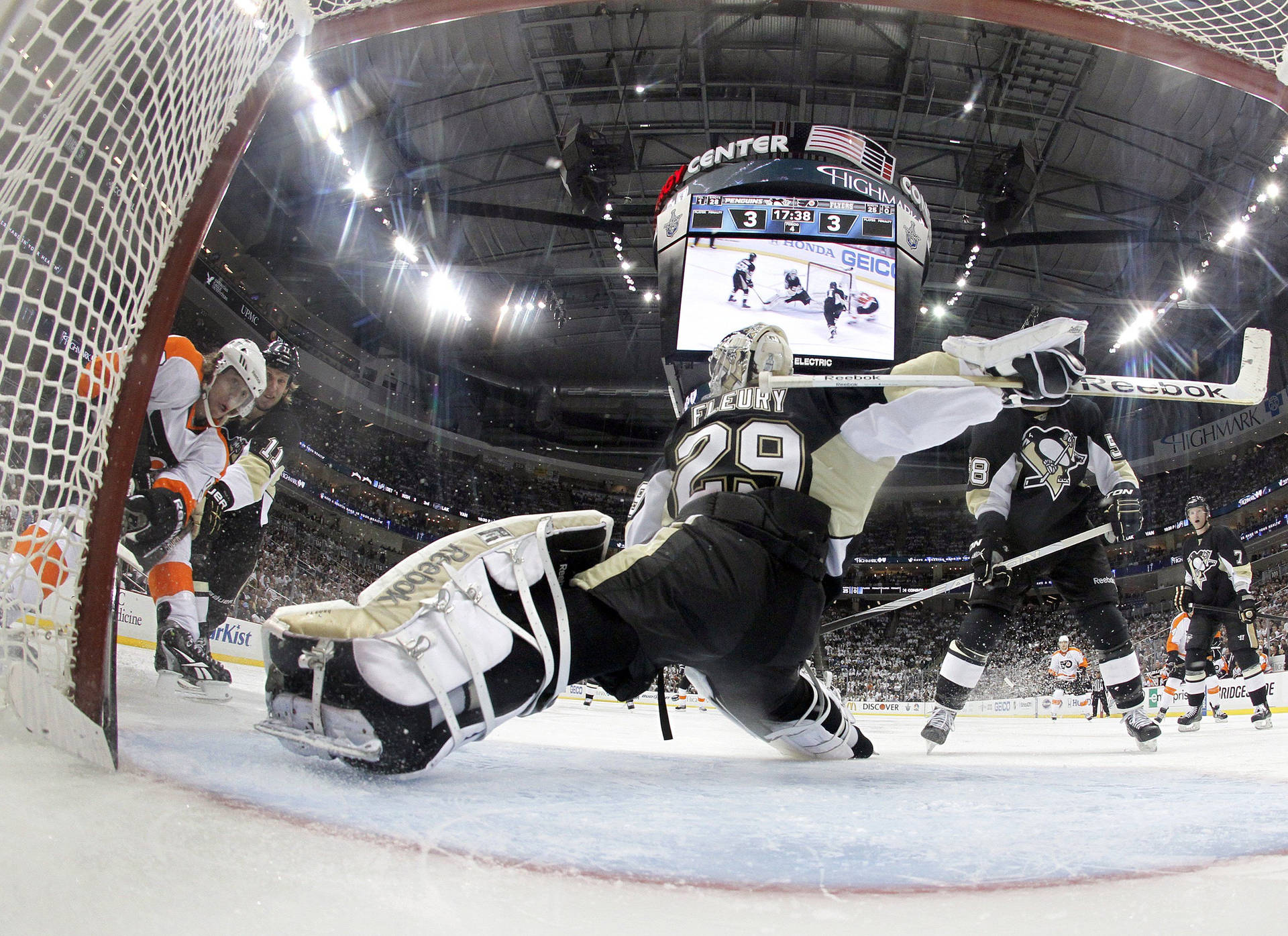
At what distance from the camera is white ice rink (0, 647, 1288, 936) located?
44cm

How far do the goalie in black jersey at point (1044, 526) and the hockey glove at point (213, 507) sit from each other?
8.05ft

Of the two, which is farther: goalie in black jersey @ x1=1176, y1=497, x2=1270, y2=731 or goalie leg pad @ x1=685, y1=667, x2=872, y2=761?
goalie in black jersey @ x1=1176, y1=497, x2=1270, y2=731

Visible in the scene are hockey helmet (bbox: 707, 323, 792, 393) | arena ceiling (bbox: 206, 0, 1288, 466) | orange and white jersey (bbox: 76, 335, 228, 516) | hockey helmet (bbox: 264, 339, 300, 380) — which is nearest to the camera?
hockey helmet (bbox: 707, 323, 792, 393)

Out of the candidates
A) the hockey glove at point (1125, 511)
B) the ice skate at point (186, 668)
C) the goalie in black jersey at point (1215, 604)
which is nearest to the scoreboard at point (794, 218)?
the goalie in black jersey at point (1215, 604)

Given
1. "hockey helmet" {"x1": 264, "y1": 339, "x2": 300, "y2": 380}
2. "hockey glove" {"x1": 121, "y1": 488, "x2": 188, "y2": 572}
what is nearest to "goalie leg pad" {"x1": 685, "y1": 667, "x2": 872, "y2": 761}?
"hockey glove" {"x1": 121, "y1": 488, "x2": 188, "y2": 572}

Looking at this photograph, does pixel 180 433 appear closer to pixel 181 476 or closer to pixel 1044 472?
pixel 181 476

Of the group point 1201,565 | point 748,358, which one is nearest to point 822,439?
point 748,358

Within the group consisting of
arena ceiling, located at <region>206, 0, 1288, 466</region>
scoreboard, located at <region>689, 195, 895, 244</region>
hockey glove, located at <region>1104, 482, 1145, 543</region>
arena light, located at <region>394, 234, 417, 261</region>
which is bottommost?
hockey glove, located at <region>1104, 482, 1145, 543</region>

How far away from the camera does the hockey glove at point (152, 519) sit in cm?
204

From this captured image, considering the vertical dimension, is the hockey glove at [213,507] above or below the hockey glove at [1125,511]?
below

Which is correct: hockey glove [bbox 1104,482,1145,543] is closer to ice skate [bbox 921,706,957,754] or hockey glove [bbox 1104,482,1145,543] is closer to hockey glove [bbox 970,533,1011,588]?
hockey glove [bbox 970,533,1011,588]

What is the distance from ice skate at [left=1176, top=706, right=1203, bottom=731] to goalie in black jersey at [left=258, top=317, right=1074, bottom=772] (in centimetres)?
295

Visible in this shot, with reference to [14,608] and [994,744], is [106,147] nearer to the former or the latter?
[14,608]

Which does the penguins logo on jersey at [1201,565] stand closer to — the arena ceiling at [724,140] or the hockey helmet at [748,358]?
the hockey helmet at [748,358]
